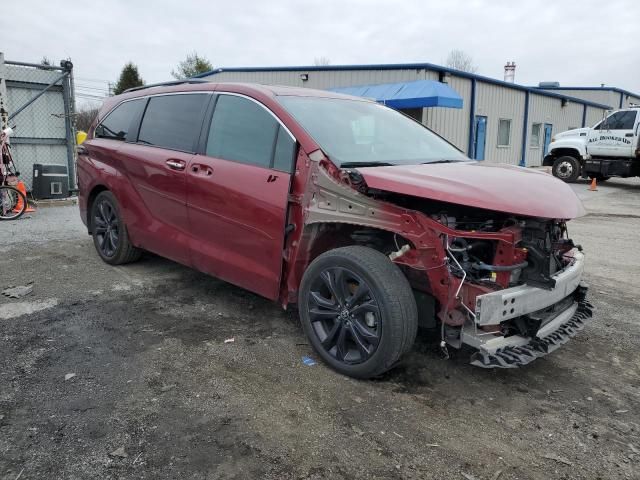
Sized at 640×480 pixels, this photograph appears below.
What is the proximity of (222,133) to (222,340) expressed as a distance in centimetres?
156

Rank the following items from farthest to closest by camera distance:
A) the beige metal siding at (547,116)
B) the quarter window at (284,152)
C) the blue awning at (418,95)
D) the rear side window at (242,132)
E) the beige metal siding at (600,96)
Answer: the beige metal siding at (600,96)
the beige metal siding at (547,116)
the blue awning at (418,95)
the rear side window at (242,132)
the quarter window at (284,152)

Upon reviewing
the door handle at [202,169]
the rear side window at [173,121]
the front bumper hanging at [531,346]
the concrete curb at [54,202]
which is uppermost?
the rear side window at [173,121]

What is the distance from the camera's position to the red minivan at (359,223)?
291 centimetres

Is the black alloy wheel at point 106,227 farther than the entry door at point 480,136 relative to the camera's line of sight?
No

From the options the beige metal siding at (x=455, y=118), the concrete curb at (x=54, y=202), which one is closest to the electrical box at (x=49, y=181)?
the concrete curb at (x=54, y=202)

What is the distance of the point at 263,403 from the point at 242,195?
146 cm

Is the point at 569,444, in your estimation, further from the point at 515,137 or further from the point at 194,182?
the point at 515,137

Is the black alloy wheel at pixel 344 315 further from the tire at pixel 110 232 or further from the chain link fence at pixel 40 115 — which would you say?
the chain link fence at pixel 40 115

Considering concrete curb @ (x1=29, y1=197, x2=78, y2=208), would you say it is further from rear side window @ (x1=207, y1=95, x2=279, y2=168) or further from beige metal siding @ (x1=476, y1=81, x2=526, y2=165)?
beige metal siding @ (x1=476, y1=81, x2=526, y2=165)

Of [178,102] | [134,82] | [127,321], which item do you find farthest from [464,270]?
[134,82]

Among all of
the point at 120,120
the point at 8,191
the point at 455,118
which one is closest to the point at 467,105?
the point at 455,118

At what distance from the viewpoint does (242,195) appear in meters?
3.67

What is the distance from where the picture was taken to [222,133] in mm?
3992

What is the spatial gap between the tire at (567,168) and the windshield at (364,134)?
15.2 m
